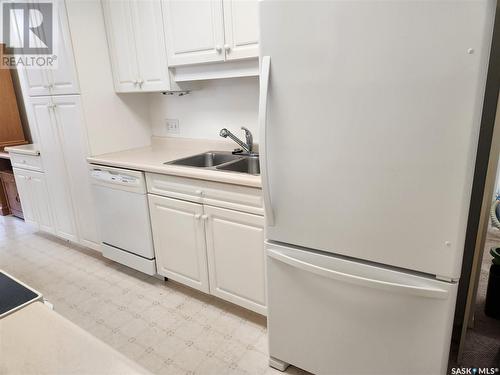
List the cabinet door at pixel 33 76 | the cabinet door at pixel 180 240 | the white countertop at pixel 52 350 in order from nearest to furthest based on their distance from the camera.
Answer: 1. the white countertop at pixel 52 350
2. the cabinet door at pixel 180 240
3. the cabinet door at pixel 33 76

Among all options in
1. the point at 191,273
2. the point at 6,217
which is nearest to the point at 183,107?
the point at 191,273

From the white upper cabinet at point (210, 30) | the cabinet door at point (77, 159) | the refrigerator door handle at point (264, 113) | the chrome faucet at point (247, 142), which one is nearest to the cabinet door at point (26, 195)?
the cabinet door at point (77, 159)

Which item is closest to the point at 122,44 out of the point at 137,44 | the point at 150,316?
the point at 137,44

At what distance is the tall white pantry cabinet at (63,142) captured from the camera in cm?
245

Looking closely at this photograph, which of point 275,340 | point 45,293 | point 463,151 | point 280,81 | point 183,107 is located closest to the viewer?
point 463,151

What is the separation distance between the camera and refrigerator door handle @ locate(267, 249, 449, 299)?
1127mm

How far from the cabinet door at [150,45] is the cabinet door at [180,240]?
0.82 metres

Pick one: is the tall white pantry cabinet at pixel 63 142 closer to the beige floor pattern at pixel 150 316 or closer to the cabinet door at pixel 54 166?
the cabinet door at pixel 54 166

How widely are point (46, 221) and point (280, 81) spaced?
2.95m

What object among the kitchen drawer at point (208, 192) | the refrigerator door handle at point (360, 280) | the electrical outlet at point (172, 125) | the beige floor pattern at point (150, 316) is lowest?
the beige floor pattern at point (150, 316)

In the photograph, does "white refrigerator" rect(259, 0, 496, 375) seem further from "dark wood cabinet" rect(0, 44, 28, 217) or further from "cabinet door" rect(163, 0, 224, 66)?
"dark wood cabinet" rect(0, 44, 28, 217)

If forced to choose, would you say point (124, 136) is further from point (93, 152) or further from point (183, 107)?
point (183, 107)

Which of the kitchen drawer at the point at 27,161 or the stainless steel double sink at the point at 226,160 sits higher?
the stainless steel double sink at the point at 226,160

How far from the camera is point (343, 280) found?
1275mm
